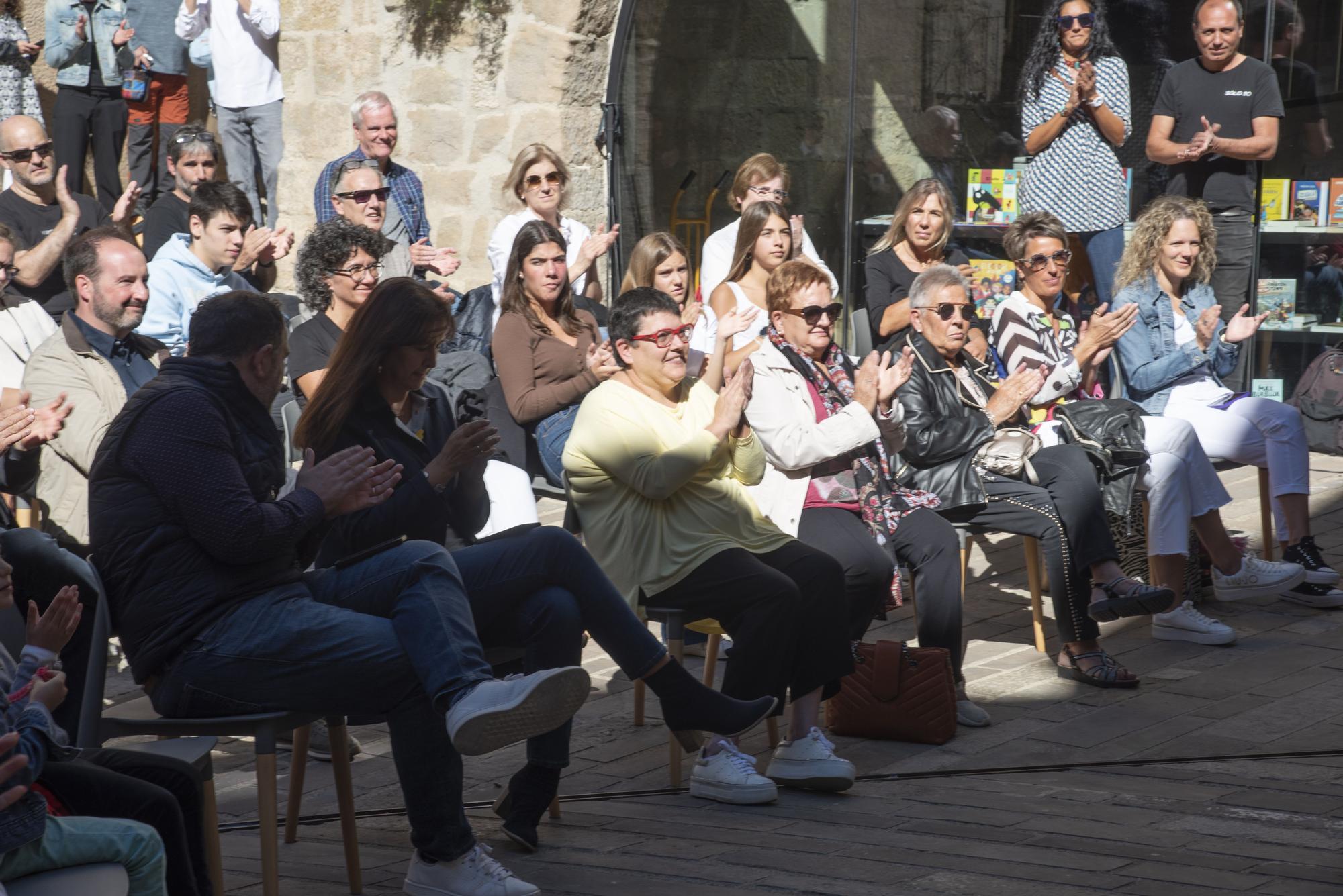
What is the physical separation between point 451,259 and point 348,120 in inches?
103

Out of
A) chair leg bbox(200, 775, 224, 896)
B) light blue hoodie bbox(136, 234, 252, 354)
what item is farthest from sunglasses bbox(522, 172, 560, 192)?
chair leg bbox(200, 775, 224, 896)

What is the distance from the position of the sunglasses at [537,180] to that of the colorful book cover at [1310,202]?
4396 mm

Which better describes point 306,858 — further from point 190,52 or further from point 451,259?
point 190,52

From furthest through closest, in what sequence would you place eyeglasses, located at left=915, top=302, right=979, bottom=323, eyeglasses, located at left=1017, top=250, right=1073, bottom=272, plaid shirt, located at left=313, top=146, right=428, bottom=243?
plaid shirt, located at left=313, top=146, right=428, bottom=243, eyeglasses, located at left=1017, top=250, right=1073, bottom=272, eyeglasses, located at left=915, top=302, right=979, bottom=323

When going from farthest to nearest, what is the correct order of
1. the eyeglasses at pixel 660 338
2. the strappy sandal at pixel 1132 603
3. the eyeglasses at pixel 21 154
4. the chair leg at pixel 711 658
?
the eyeglasses at pixel 21 154 < the strappy sandal at pixel 1132 603 < the chair leg at pixel 711 658 < the eyeglasses at pixel 660 338

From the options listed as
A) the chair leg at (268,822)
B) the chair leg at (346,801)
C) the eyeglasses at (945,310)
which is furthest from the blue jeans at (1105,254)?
the chair leg at (268,822)

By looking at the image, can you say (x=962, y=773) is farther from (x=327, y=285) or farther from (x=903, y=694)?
(x=327, y=285)

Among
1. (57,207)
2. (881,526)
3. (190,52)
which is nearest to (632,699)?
(881,526)

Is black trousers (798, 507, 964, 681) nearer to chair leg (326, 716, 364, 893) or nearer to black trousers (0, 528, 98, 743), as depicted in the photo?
chair leg (326, 716, 364, 893)

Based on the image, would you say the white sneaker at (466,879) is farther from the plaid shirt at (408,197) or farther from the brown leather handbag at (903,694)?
the plaid shirt at (408,197)

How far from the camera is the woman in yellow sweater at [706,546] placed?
4.56 m

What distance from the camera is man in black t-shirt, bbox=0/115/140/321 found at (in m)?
6.78

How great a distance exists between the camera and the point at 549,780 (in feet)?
13.3

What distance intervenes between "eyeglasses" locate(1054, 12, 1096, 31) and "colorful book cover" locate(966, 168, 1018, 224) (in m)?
0.83
